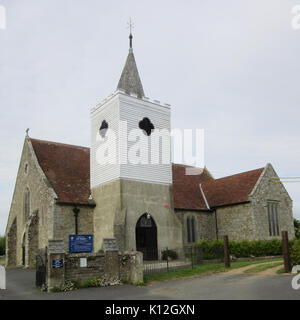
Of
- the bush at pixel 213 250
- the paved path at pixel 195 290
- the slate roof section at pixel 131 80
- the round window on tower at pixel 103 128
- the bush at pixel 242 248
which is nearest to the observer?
the paved path at pixel 195 290

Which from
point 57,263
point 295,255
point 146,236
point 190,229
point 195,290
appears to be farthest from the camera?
point 190,229

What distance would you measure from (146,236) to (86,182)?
6599 mm

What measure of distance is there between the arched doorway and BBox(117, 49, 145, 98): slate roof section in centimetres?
878

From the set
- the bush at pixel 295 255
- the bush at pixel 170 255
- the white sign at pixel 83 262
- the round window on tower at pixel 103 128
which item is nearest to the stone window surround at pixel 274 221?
the bush at pixel 170 255

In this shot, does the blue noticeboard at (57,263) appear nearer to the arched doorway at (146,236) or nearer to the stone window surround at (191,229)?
the arched doorway at (146,236)

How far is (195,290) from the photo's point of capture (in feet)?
43.1

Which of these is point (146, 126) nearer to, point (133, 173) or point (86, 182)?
point (133, 173)

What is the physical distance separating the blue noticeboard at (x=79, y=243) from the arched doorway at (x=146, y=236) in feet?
21.5

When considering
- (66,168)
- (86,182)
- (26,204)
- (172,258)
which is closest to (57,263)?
(172,258)

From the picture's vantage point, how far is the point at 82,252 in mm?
16938

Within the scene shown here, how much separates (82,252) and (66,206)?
7.44 meters

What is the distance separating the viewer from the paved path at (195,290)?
11.7 meters

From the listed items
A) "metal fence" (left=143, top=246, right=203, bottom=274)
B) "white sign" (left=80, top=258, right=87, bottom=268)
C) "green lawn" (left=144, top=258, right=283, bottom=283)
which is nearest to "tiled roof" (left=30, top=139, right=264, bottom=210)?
"metal fence" (left=143, top=246, right=203, bottom=274)
